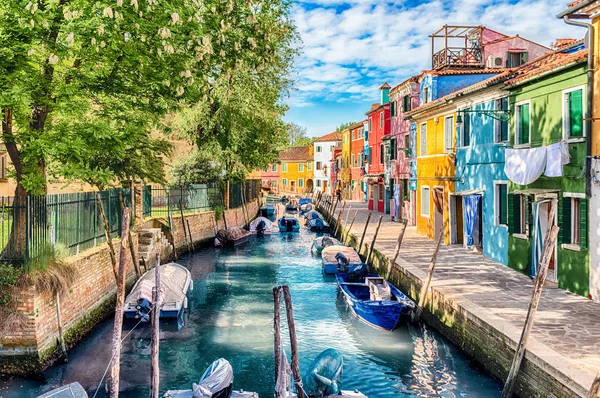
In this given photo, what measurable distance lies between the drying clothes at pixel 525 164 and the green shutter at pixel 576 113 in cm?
94

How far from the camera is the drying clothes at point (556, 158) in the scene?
1329cm


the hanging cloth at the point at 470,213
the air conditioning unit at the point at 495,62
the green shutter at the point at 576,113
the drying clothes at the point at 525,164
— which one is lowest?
the hanging cloth at the point at 470,213

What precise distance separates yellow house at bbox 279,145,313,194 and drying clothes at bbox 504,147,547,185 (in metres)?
74.1

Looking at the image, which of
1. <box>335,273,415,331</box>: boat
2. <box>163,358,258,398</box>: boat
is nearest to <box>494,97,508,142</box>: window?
<box>335,273,415,331</box>: boat

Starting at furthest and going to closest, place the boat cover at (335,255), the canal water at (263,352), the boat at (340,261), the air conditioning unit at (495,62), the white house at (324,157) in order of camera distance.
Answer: the white house at (324,157) → the air conditioning unit at (495,62) → the boat cover at (335,255) → the boat at (340,261) → the canal water at (263,352)

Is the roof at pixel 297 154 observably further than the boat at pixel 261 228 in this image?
Yes

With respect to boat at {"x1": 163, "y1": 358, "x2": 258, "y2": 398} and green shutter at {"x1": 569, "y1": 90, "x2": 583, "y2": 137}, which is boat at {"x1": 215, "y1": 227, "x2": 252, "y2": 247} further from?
boat at {"x1": 163, "y1": 358, "x2": 258, "y2": 398}

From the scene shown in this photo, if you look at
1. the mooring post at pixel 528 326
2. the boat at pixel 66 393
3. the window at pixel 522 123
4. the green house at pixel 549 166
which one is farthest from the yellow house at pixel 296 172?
the boat at pixel 66 393

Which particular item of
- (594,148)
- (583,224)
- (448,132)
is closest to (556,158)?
(594,148)

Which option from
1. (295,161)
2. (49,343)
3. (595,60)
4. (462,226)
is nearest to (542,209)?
(595,60)

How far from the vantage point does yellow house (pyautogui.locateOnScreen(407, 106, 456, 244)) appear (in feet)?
74.2

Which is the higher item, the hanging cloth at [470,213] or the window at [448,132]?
the window at [448,132]

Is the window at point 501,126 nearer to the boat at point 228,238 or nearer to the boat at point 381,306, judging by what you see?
the boat at point 381,306

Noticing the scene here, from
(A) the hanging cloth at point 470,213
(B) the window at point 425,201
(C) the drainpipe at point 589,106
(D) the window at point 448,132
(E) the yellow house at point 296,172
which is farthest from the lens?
(E) the yellow house at point 296,172
